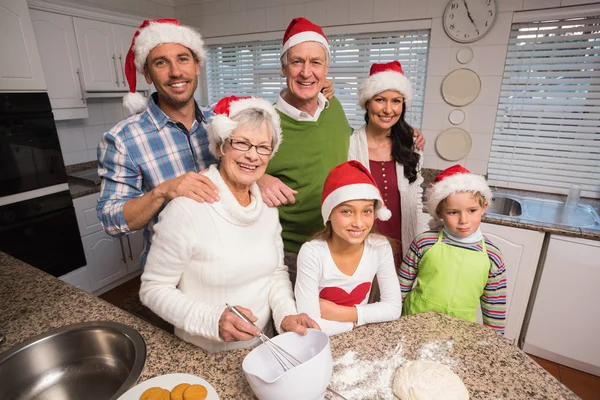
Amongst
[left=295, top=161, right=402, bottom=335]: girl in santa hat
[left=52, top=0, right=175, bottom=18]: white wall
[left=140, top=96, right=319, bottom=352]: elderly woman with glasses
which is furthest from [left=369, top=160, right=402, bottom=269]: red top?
[left=52, top=0, right=175, bottom=18]: white wall

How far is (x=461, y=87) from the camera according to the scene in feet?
7.59

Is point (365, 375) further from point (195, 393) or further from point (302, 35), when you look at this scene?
point (302, 35)

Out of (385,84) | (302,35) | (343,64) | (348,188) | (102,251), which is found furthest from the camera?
(343,64)

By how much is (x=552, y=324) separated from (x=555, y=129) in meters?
1.23

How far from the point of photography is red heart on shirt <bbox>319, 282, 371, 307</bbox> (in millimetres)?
1096

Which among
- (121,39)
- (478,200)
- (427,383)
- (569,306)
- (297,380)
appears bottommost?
(569,306)

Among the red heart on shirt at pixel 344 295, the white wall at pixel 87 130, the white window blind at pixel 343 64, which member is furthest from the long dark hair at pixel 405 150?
the white wall at pixel 87 130

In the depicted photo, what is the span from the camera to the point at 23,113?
6.59 feet

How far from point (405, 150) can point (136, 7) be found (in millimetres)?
2849

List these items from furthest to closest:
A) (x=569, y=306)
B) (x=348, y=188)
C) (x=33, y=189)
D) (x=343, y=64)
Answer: (x=343, y=64) → (x=33, y=189) → (x=569, y=306) → (x=348, y=188)

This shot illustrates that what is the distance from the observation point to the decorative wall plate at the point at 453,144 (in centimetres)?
240

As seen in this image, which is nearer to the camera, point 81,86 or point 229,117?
point 229,117

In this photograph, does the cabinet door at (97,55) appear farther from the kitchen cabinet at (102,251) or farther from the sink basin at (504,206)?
the sink basin at (504,206)

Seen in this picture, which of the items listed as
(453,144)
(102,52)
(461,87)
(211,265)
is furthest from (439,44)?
(102,52)
